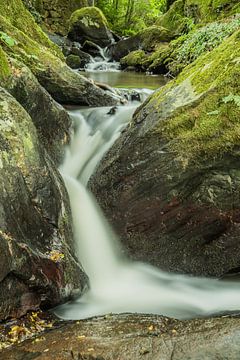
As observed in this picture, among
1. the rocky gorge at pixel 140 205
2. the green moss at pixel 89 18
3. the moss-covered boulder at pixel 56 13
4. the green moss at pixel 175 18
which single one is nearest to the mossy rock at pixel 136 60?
the green moss at pixel 175 18

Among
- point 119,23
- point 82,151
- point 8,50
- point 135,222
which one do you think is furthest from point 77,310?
point 119,23

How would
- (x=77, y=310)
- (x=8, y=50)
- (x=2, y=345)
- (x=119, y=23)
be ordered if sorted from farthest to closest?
(x=119, y=23), (x=8, y=50), (x=77, y=310), (x=2, y=345)

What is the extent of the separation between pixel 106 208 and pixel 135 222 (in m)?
0.50

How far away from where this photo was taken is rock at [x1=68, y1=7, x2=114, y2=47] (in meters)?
24.0

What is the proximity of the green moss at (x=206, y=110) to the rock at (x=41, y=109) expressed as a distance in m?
1.77

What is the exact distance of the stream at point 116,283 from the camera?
3.73 metres

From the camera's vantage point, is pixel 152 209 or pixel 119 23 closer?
pixel 152 209

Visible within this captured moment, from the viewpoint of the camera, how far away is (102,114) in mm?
7020

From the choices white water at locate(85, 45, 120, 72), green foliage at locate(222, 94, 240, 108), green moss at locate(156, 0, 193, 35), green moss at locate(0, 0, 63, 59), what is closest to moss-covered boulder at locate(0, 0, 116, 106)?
green moss at locate(0, 0, 63, 59)

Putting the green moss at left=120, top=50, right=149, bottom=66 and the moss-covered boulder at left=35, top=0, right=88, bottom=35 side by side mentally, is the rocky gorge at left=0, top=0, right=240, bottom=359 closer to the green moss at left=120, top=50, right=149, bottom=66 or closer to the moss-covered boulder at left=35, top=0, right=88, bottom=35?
the green moss at left=120, top=50, right=149, bottom=66

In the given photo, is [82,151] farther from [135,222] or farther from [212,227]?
[212,227]

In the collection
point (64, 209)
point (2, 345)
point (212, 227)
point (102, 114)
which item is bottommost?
point (2, 345)

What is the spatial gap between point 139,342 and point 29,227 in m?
1.49

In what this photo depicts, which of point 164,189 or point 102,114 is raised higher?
point 102,114
